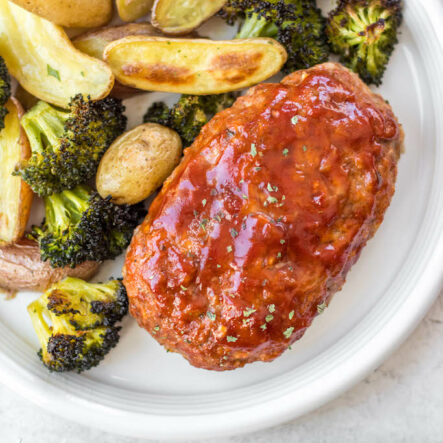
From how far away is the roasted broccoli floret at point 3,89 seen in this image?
Answer: 2.79 metres

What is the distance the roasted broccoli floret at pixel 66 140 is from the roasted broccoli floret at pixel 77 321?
597 mm

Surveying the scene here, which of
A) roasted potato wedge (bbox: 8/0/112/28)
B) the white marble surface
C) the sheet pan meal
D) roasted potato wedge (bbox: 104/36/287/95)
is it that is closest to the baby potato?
the sheet pan meal

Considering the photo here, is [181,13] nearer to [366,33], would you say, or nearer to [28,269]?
[366,33]

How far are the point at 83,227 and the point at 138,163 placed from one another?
475 mm

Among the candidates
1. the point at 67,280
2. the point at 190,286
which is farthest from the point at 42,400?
the point at 190,286

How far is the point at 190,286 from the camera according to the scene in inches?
96.7

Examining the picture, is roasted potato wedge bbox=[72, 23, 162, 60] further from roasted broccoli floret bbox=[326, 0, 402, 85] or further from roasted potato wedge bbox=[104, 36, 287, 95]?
roasted broccoli floret bbox=[326, 0, 402, 85]

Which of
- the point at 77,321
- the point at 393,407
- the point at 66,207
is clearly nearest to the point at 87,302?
the point at 77,321

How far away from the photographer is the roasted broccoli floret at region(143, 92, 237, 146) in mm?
2906

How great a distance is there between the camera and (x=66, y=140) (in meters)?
2.80

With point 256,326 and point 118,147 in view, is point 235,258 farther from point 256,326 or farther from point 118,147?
point 118,147

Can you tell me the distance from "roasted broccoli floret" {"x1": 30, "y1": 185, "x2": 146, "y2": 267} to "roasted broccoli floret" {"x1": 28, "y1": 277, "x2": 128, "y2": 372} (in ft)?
0.59

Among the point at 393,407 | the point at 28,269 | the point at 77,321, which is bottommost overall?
the point at 393,407

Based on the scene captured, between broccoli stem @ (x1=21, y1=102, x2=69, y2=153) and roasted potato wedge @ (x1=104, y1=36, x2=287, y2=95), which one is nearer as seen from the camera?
roasted potato wedge @ (x1=104, y1=36, x2=287, y2=95)
